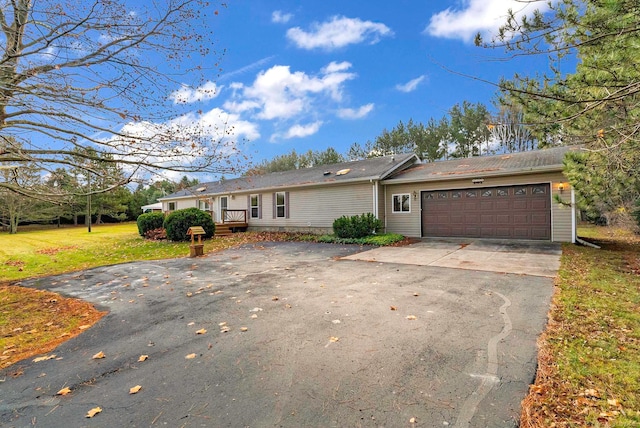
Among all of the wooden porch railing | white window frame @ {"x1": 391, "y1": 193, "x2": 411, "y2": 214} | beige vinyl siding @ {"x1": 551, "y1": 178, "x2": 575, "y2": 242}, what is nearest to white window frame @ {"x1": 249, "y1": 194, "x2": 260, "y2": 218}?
the wooden porch railing

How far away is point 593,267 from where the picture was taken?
22.6 feet

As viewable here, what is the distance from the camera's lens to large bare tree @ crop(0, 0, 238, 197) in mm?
3951

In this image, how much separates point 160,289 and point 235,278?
4.82 ft

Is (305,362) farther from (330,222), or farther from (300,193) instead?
(300,193)

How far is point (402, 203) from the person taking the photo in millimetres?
14023

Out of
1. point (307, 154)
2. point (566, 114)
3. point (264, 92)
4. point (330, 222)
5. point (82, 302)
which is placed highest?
point (307, 154)

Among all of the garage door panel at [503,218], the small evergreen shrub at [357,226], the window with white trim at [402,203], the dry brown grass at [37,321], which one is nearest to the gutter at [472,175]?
the window with white trim at [402,203]

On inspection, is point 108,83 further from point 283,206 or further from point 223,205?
point 223,205

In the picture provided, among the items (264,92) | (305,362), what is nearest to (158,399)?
(305,362)

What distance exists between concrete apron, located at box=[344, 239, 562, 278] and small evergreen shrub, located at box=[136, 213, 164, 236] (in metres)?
13.5

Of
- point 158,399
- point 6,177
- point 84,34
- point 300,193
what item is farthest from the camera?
point 300,193

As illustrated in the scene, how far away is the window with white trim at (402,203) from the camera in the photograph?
1383 cm

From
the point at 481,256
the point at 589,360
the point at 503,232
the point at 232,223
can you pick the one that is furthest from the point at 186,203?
the point at 589,360

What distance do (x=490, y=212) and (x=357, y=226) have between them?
16.8 feet
